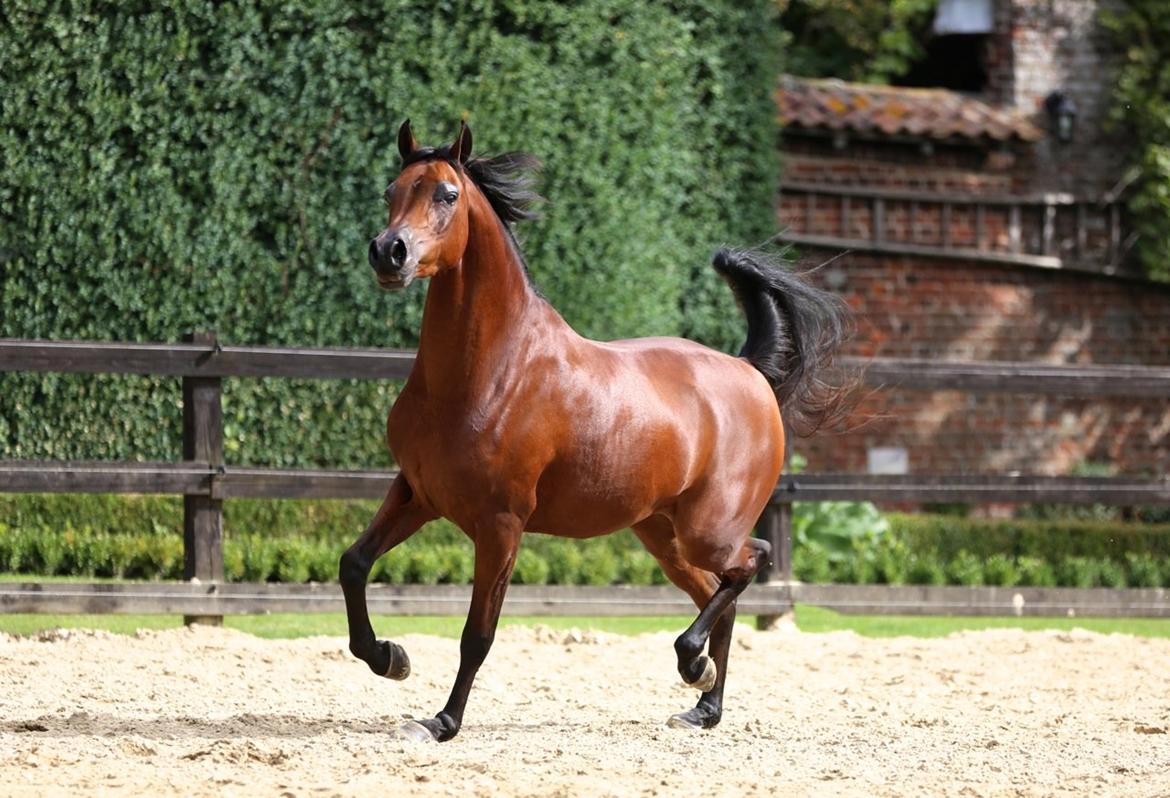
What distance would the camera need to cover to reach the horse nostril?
4598 mm

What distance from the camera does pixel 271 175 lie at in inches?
366

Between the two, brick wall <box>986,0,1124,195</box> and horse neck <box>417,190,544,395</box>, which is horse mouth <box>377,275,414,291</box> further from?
brick wall <box>986,0,1124,195</box>

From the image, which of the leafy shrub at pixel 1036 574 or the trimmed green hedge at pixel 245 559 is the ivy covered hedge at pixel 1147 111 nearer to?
the leafy shrub at pixel 1036 574

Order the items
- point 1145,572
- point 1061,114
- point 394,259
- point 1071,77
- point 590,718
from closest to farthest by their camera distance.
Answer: point 394,259 → point 590,718 → point 1145,572 → point 1061,114 → point 1071,77

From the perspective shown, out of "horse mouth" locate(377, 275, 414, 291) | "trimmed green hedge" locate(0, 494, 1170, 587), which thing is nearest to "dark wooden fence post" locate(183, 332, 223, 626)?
"trimmed green hedge" locate(0, 494, 1170, 587)

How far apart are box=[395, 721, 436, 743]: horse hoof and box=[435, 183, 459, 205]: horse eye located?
160cm

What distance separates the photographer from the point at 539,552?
939 cm

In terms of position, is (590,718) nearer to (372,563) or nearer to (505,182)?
(372,563)

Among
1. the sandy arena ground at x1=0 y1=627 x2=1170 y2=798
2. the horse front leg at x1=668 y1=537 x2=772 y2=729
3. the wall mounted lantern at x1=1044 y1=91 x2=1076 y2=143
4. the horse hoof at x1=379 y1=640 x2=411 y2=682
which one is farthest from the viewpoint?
the wall mounted lantern at x1=1044 y1=91 x2=1076 y2=143

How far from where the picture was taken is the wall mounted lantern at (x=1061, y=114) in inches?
545

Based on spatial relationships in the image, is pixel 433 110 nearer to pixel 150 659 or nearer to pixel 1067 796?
pixel 150 659

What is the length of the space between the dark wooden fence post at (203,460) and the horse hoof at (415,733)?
2.78m

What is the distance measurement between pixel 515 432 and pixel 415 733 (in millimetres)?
967

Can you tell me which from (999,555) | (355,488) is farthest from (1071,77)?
(355,488)
